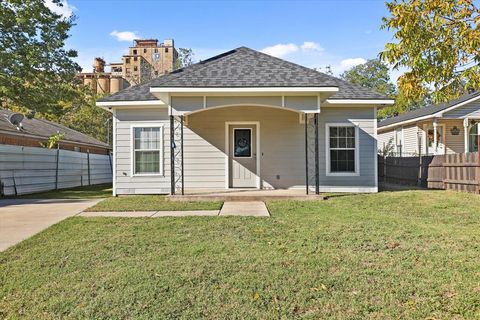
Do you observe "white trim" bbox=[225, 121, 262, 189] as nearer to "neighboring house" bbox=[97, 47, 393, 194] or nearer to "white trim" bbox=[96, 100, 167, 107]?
"neighboring house" bbox=[97, 47, 393, 194]

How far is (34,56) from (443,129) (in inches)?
724

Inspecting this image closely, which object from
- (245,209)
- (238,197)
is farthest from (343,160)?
(245,209)

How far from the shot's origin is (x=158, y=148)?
12.0 meters

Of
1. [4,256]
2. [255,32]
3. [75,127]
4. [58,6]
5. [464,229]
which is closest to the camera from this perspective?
[4,256]

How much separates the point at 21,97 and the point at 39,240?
37.5 ft

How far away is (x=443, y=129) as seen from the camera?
18766mm

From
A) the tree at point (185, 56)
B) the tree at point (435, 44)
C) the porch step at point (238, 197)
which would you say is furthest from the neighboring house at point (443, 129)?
the tree at point (185, 56)

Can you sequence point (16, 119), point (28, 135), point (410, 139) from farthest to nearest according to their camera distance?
1. point (410, 139)
2. point (28, 135)
3. point (16, 119)

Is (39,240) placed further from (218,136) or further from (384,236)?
(218,136)

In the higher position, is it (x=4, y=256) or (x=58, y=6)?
(x=58, y=6)

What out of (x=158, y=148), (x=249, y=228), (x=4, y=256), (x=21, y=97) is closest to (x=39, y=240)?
(x=4, y=256)

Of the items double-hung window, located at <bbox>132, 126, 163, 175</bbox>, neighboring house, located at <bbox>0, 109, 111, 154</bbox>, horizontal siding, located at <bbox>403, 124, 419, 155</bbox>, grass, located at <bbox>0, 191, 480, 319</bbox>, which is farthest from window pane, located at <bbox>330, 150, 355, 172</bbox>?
neighboring house, located at <bbox>0, 109, 111, 154</bbox>

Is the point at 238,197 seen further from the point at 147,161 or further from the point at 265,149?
the point at 147,161

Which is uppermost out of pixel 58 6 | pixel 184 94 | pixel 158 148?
pixel 58 6
